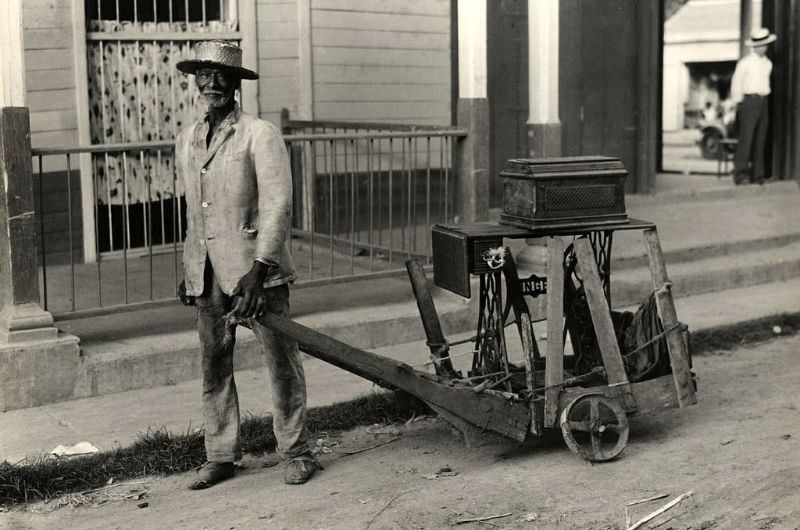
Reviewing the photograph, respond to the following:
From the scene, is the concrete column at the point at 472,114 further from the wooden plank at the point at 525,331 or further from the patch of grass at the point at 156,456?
the wooden plank at the point at 525,331

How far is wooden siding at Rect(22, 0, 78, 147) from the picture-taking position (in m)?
9.70

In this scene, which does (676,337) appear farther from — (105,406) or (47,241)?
(47,241)

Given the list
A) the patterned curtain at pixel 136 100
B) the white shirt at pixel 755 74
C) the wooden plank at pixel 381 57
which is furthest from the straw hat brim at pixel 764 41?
the patterned curtain at pixel 136 100

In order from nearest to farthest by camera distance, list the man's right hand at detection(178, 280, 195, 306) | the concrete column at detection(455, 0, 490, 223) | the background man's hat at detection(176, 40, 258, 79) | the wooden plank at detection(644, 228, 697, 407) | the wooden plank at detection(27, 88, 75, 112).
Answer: the background man's hat at detection(176, 40, 258, 79)
the man's right hand at detection(178, 280, 195, 306)
the wooden plank at detection(644, 228, 697, 407)
the concrete column at detection(455, 0, 490, 223)
the wooden plank at detection(27, 88, 75, 112)

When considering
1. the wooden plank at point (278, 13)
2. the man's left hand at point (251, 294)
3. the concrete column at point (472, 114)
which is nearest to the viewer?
the man's left hand at point (251, 294)

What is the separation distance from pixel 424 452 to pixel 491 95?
753cm

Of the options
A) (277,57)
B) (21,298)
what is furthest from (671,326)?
(277,57)

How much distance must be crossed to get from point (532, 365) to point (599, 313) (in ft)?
1.50

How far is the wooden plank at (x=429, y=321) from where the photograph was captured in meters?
6.52

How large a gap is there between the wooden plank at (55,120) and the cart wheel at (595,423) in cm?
567

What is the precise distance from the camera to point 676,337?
6430 millimetres

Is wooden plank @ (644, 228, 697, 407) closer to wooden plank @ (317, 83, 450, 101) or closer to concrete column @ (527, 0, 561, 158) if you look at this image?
concrete column @ (527, 0, 561, 158)

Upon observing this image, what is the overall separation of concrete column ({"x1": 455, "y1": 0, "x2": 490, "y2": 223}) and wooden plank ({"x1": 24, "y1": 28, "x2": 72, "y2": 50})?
3.38 m

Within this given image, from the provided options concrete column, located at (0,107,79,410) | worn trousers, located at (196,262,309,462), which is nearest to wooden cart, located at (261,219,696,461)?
worn trousers, located at (196,262,309,462)
